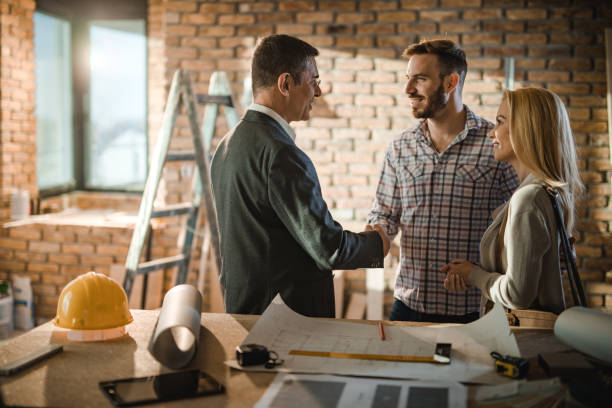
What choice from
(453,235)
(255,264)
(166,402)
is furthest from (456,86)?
(166,402)

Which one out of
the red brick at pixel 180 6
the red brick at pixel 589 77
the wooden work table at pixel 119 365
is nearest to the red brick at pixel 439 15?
the red brick at pixel 589 77

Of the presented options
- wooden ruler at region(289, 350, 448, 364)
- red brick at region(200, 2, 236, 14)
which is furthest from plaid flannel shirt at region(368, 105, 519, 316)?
red brick at region(200, 2, 236, 14)

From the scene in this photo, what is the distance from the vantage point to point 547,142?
5.80 ft

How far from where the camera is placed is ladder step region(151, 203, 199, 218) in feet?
10.8

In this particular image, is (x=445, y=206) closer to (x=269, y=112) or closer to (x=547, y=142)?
(x=547, y=142)

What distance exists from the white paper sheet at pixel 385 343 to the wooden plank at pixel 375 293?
265 cm

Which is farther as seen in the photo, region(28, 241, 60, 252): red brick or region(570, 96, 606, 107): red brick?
region(28, 241, 60, 252): red brick

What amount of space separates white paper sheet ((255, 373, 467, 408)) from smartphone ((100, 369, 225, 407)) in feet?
0.40

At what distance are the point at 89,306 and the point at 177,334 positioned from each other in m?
0.22

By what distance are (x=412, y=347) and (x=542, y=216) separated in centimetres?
60

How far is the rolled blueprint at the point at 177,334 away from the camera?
121 centimetres

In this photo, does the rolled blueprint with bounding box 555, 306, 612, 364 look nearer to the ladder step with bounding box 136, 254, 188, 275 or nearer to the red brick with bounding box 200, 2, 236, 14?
the ladder step with bounding box 136, 254, 188, 275

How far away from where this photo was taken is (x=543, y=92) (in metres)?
1.81

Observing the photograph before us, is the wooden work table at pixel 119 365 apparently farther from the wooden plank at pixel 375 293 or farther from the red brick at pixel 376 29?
the red brick at pixel 376 29
